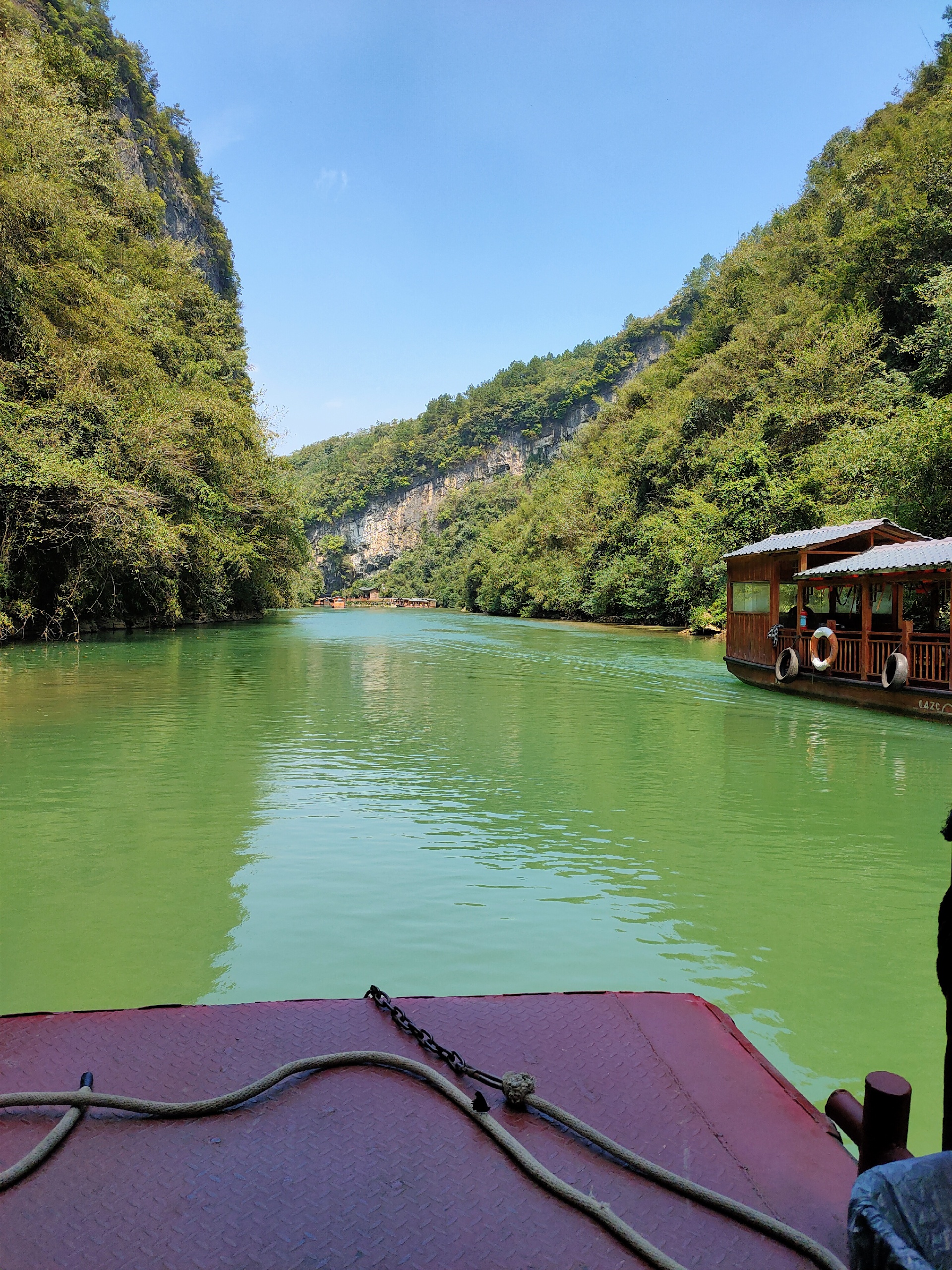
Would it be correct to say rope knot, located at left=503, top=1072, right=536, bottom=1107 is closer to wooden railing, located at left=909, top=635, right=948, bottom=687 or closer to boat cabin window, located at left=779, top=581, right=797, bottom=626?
wooden railing, located at left=909, top=635, right=948, bottom=687

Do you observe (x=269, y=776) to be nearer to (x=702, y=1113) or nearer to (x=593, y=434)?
(x=702, y=1113)

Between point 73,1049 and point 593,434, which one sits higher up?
point 593,434

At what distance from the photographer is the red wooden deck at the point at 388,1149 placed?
1.49 meters

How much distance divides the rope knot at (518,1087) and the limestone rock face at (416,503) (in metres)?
106

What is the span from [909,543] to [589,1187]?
12.3 meters

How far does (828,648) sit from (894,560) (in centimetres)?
216

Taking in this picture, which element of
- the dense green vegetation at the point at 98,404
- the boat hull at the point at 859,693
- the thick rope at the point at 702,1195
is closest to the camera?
the thick rope at the point at 702,1195

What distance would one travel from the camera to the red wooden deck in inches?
58.8

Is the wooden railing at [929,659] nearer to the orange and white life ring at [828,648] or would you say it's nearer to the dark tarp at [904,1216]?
the orange and white life ring at [828,648]

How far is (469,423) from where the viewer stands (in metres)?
120

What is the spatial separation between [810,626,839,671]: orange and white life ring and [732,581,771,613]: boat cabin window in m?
1.51

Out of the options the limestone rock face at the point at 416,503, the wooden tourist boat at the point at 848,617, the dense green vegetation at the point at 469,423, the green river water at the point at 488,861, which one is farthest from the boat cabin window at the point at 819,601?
the limestone rock face at the point at 416,503

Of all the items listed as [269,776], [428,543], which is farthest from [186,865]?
[428,543]

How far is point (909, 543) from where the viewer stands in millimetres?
11883
